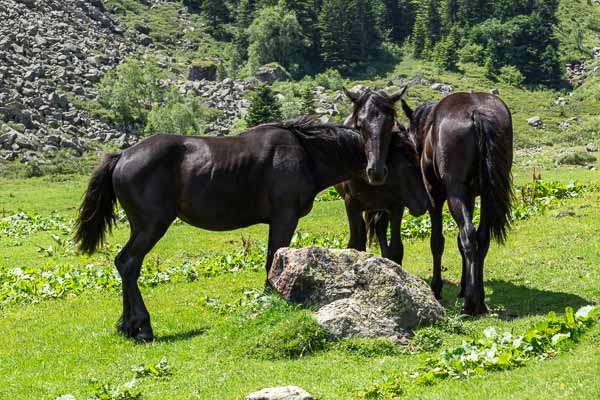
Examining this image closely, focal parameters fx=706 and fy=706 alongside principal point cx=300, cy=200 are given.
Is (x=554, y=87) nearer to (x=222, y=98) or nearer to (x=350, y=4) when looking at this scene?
(x=350, y=4)

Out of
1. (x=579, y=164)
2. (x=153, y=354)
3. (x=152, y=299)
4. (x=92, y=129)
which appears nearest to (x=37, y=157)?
(x=92, y=129)

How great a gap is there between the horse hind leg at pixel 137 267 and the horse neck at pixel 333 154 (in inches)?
99.1

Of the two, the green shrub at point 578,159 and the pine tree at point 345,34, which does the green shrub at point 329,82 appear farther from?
the green shrub at point 578,159

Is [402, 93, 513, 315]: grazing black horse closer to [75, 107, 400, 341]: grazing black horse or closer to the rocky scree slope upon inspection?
[75, 107, 400, 341]: grazing black horse

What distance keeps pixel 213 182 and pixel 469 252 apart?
4.03 meters

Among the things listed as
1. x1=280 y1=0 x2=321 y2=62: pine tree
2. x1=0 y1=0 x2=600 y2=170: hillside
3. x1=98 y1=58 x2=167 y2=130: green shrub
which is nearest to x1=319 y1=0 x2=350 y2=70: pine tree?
x1=0 y1=0 x2=600 y2=170: hillside

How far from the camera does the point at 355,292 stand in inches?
380

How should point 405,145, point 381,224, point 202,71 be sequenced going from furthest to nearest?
point 202,71 < point 381,224 < point 405,145

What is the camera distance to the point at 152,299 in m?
14.4

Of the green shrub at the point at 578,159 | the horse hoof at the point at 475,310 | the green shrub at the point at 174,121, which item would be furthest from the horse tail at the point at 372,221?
the green shrub at the point at 174,121

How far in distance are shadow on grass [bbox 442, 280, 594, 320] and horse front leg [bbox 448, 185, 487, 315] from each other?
0.43 meters

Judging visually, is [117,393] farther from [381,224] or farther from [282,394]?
[381,224]

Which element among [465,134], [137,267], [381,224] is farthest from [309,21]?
[137,267]

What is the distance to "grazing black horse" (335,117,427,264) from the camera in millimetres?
11953
